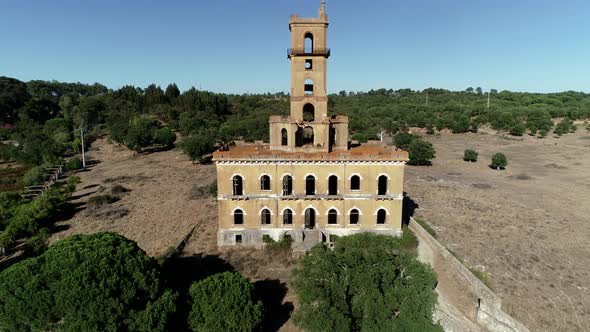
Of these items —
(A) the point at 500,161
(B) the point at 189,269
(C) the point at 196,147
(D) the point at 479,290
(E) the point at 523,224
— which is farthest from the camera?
(C) the point at 196,147

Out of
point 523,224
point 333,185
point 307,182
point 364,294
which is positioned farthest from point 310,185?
point 523,224

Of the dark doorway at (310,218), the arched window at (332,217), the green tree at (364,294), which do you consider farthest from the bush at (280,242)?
the green tree at (364,294)

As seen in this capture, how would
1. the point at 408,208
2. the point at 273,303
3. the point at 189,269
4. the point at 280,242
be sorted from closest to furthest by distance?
the point at 273,303, the point at 189,269, the point at 280,242, the point at 408,208

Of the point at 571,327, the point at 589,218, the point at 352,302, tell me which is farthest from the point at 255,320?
the point at 589,218

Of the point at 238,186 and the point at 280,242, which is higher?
the point at 238,186

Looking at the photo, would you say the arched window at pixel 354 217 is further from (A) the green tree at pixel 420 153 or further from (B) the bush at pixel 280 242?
(A) the green tree at pixel 420 153

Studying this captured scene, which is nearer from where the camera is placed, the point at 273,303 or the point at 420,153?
the point at 273,303

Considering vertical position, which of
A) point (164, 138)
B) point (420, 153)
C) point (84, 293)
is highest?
point (164, 138)

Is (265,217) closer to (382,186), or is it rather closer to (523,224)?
(382,186)
